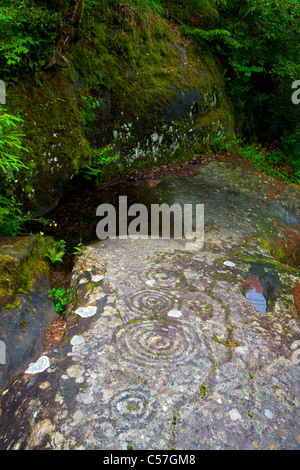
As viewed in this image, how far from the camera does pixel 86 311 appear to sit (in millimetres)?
3246

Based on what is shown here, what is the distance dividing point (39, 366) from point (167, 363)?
1068mm

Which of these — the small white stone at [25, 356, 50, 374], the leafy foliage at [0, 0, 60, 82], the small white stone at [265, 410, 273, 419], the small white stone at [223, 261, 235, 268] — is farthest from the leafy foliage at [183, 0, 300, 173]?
the small white stone at [25, 356, 50, 374]

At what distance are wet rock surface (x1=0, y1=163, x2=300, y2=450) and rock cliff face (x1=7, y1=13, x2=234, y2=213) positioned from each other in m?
2.36

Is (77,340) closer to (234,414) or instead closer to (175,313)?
(175,313)

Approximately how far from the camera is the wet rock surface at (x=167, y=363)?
2207mm

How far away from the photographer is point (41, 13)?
521 centimetres

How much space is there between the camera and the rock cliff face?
5.52 metres

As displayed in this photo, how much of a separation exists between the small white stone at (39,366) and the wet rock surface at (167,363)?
0.02m

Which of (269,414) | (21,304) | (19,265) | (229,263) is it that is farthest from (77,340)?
(229,263)

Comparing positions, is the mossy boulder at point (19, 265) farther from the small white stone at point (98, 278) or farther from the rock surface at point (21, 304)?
the small white stone at point (98, 278)

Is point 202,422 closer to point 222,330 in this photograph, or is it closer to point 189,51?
point 222,330

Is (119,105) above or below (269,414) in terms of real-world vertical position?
above

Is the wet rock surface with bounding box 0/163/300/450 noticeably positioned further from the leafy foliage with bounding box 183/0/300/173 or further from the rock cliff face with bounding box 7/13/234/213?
the leafy foliage with bounding box 183/0/300/173

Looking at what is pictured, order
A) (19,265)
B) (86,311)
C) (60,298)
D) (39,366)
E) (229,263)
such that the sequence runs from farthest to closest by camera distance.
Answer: (229,263)
(60,298)
(19,265)
(86,311)
(39,366)
